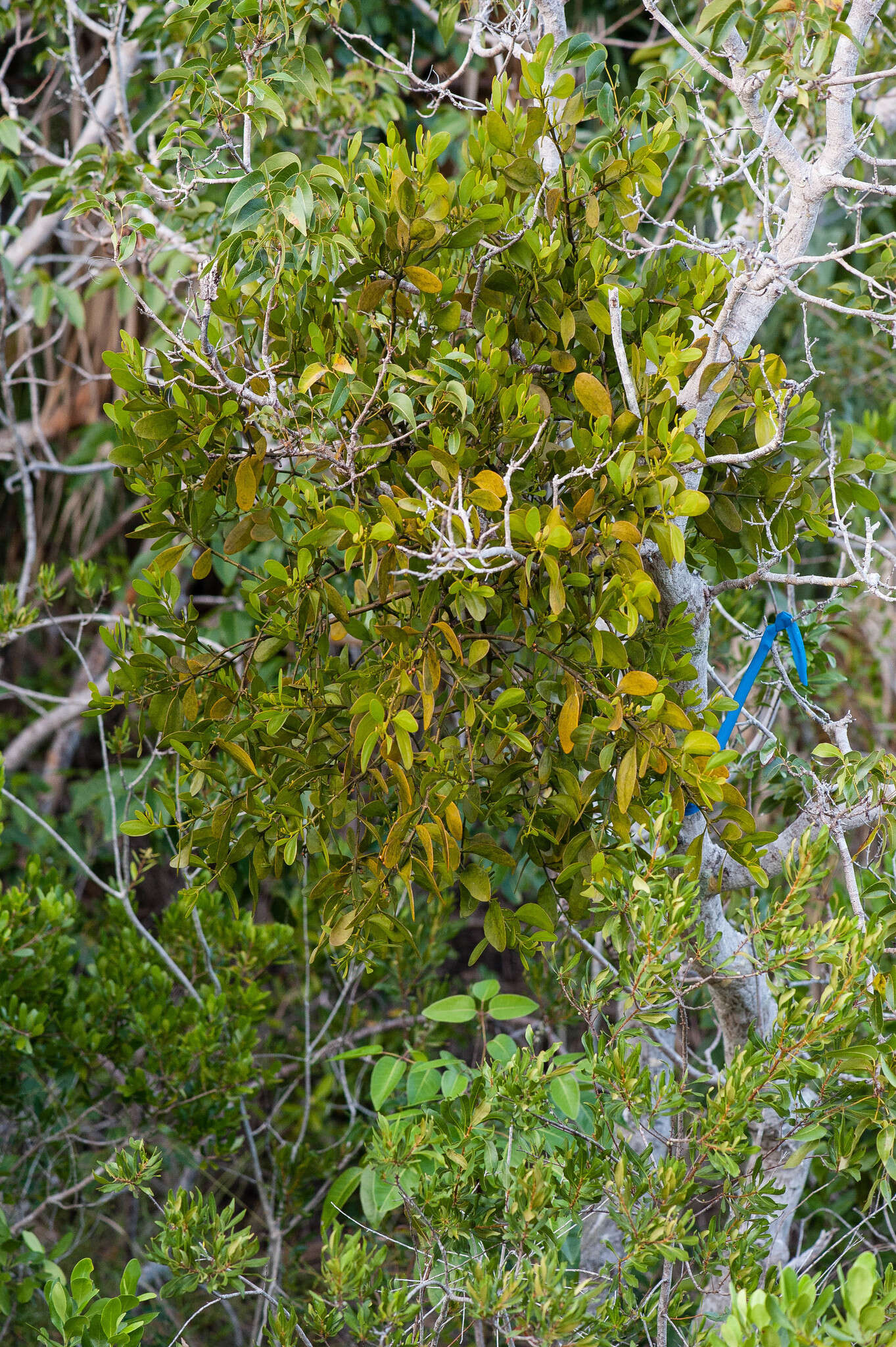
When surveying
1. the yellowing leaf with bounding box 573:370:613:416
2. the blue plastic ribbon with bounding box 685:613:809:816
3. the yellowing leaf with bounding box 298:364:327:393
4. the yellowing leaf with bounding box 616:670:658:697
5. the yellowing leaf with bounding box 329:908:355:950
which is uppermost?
the yellowing leaf with bounding box 298:364:327:393

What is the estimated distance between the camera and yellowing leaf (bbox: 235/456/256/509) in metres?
1.23

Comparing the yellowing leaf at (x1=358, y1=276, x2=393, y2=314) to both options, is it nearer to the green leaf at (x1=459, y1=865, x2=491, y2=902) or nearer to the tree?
the tree

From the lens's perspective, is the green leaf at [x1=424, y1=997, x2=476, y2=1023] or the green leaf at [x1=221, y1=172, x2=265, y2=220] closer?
the green leaf at [x1=221, y1=172, x2=265, y2=220]

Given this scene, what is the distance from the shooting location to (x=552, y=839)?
1.30m

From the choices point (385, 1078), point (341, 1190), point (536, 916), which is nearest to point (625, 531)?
point (536, 916)

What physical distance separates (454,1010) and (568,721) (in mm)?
483

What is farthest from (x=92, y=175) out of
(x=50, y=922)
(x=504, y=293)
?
(x=50, y=922)

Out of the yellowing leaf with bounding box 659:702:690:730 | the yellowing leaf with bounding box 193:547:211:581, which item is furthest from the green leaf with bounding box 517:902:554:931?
the yellowing leaf with bounding box 193:547:211:581

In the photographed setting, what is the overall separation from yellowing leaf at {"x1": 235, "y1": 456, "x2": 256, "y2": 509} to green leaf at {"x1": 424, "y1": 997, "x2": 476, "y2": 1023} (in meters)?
0.69

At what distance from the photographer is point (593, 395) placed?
4.05 feet

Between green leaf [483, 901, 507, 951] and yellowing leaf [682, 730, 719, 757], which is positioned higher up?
yellowing leaf [682, 730, 719, 757]

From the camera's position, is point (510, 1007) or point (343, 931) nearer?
point (343, 931)

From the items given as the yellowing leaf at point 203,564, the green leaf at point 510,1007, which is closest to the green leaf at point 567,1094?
the green leaf at point 510,1007

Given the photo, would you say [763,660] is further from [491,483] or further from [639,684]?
[491,483]
